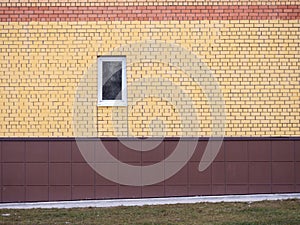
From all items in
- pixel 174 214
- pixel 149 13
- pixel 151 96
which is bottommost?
pixel 174 214

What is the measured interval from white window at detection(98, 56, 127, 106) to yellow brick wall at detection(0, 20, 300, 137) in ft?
0.45

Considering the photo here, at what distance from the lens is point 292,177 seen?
1398cm

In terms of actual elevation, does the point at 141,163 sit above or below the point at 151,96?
below

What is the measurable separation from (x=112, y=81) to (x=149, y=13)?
5.08 ft

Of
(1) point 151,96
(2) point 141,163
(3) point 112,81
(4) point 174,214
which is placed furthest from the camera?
(3) point 112,81

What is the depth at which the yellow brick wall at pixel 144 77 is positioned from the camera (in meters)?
14.0

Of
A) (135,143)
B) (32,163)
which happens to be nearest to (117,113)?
(135,143)

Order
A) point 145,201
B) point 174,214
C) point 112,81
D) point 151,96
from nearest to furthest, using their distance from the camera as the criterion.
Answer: point 174,214 < point 145,201 < point 151,96 < point 112,81

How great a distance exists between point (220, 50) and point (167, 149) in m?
2.25

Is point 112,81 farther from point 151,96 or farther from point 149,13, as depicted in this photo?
point 149,13

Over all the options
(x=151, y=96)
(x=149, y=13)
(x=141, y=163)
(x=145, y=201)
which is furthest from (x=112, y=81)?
(x=145, y=201)

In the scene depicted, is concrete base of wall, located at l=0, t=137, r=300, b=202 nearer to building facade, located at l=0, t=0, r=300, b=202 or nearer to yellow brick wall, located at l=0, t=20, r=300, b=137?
building facade, located at l=0, t=0, r=300, b=202

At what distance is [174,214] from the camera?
12352 millimetres

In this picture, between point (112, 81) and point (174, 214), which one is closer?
point (174, 214)
